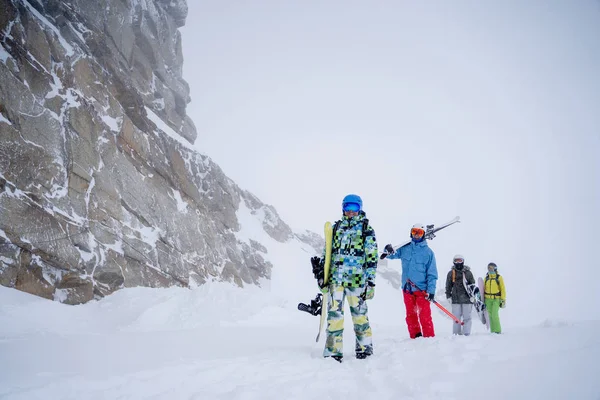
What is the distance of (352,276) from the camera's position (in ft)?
15.9

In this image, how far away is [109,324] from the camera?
1024cm

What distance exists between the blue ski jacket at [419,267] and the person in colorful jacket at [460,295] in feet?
5.19

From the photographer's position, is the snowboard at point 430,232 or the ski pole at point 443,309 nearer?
the ski pole at point 443,309

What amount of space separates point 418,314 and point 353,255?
9.20 ft

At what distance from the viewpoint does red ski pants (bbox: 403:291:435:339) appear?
247 inches

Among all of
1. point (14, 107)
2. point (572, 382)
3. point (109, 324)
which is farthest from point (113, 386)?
point (14, 107)

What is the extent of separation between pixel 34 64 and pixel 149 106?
14.3 m

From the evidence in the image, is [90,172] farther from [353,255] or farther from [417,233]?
[417,233]

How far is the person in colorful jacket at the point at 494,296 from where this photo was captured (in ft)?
27.3

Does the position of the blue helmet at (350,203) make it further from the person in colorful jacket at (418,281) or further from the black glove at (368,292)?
the person in colorful jacket at (418,281)

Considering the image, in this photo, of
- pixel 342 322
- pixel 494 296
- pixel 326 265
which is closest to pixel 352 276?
pixel 326 265

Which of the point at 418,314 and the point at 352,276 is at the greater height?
the point at 352,276

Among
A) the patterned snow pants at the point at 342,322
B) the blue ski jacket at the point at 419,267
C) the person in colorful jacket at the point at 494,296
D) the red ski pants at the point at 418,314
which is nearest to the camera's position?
the patterned snow pants at the point at 342,322

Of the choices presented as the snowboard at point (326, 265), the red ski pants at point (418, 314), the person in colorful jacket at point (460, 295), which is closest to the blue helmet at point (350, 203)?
the snowboard at point (326, 265)
